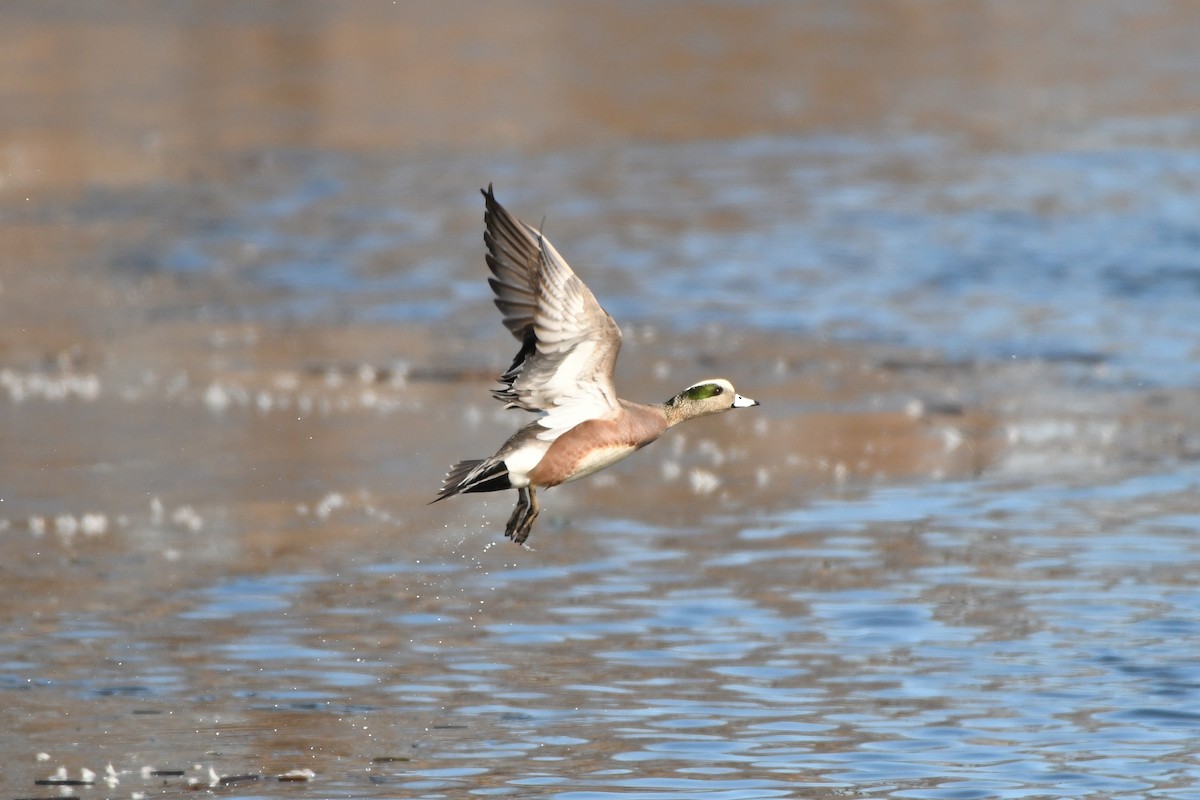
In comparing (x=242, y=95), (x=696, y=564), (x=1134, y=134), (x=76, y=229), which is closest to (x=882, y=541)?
(x=696, y=564)

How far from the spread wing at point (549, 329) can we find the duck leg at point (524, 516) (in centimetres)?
27

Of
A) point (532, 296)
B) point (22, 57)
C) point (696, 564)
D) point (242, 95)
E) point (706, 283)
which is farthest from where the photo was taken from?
point (22, 57)

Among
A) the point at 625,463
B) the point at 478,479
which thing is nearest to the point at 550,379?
the point at 478,479

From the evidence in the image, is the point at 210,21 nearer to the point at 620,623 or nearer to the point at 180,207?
the point at 180,207

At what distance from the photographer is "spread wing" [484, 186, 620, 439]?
6.70 m

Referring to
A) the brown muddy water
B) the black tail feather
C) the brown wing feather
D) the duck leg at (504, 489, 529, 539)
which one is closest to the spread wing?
the brown wing feather

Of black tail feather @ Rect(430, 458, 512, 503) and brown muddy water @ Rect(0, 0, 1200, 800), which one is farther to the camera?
brown muddy water @ Rect(0, 0, 1200, 800)

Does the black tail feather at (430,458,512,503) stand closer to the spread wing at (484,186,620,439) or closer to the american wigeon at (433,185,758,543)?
the american wigeon at (433,185,758,543)

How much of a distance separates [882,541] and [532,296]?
3660mm

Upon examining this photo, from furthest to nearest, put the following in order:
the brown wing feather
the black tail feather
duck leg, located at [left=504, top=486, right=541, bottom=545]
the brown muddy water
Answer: the brown muddy water → duck leg, located at [left=504, top=486, right=541, bottom=545] → the black tail feather → the brown wing feather

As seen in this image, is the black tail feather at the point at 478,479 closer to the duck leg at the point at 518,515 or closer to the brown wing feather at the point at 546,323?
the duck leg at the point at 518,515

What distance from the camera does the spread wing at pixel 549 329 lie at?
22.0ft

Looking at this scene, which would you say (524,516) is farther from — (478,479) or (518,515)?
(478,479)

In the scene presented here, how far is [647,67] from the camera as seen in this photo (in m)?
31.7
